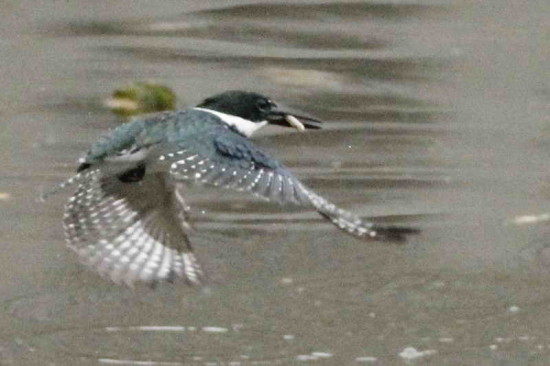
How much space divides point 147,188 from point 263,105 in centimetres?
54

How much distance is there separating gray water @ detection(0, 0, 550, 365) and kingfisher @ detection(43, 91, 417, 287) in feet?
0.75

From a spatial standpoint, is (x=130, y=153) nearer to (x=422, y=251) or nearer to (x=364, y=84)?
(x=422, y=251)

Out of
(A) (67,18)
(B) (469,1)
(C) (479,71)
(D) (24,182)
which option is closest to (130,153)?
(D) (24,182)

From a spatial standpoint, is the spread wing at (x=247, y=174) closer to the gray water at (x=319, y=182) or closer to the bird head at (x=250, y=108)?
the bird head at (x=250, y=108)

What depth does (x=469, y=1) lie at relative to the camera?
10836 mm

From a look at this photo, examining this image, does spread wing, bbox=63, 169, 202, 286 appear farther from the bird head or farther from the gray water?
the bird head

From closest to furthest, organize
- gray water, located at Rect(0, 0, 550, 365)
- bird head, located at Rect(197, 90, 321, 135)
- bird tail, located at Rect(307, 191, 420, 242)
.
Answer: bird tail, located at Rect(307, 191, 420, 242), gray water, located at Rect(0, 0, 550, 365), bird head, located at Rect(197, 90, 321, 135)

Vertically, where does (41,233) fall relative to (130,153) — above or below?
below

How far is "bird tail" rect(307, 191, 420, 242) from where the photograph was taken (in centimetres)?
482

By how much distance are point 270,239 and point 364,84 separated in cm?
222

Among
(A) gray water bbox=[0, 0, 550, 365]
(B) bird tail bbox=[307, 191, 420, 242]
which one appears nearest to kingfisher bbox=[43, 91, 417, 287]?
(A) gray water bbox=[0, 0, 550, 365]

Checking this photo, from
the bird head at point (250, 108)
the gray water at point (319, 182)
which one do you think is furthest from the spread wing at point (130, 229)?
the bird head at point (250, 108)

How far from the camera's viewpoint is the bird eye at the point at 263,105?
6094 mm

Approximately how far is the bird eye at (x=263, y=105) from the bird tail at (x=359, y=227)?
1.02 meters
